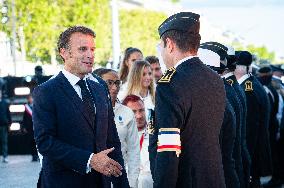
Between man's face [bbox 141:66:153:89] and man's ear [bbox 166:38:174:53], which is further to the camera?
man's face [bbox 141:66:153:89]

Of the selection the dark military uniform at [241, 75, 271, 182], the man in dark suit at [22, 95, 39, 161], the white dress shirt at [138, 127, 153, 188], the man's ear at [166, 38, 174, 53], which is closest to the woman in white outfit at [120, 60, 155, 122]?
the dark military uniform at [241, 75, 271, 182]

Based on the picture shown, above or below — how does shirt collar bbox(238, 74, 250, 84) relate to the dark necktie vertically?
below

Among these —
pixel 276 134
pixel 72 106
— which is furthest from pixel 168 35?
pixel 276 134

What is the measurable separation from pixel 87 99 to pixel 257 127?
4538 mm

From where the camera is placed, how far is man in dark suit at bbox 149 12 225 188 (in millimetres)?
4469

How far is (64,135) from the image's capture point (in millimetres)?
4867

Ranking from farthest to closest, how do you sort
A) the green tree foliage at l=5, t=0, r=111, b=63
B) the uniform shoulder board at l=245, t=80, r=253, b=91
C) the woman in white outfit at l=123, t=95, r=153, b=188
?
the green tree foliage at l=5, t=0, r=111, b=63, the uniform shoulder board at l=245, t=80, r=253, b=91, the woman in white outfit at l=123, t=95, r=153, b=188

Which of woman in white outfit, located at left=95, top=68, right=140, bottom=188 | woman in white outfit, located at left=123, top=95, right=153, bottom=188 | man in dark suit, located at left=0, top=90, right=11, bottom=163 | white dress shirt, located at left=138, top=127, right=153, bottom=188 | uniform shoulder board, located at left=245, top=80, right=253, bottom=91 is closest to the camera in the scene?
woman in white outfit, located at left=95, top=68, right=140, bottom=188

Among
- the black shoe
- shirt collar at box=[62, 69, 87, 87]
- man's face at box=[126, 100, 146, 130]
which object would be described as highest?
shirt collar at box=[62, 69, 87, 87]

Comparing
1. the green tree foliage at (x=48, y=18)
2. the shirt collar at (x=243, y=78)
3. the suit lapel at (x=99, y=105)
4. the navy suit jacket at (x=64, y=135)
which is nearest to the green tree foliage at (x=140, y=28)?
the green tree foliage at (x=48, y=18)

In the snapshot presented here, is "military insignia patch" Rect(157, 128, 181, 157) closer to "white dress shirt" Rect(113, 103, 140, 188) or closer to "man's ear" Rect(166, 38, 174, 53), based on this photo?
"man's ear" Rect(166, 38, 174, 53)

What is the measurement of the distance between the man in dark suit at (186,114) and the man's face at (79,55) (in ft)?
1.64

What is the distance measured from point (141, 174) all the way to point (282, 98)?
7.35 m

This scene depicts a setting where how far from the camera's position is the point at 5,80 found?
68.9 ft
